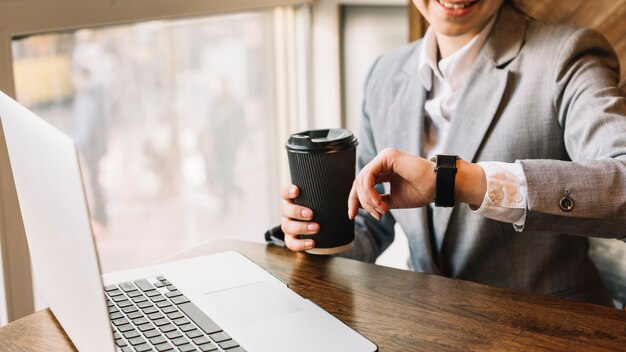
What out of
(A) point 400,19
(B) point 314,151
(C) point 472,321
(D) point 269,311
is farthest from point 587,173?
Answer: (A) point 400,19

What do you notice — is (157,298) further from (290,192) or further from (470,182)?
(470,182)

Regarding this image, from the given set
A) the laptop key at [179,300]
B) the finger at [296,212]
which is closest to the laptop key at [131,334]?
the laptop key at [179,300]

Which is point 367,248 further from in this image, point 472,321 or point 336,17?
point 336,17

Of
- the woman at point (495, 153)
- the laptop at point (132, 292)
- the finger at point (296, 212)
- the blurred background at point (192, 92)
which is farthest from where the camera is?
the blurred background at point (192, 92)

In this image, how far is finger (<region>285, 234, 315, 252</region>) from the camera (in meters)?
1.21

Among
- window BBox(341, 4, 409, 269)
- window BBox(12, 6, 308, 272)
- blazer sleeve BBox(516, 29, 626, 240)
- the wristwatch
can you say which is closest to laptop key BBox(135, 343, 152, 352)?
the wristwatch

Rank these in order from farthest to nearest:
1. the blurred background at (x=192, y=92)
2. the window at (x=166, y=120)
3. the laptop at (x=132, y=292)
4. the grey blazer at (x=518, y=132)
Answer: the window at (x=166, y=120)
the blurred background at (x=192, y=92)
the grey blazer at (x=518, y=132)
the laptop at (x=132, y=292)

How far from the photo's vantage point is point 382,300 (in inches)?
41.9

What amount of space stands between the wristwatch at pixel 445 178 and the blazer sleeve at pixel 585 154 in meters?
0.11

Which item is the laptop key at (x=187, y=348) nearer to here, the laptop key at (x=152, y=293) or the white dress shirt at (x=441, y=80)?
the laptop key at (x=152, y=293)

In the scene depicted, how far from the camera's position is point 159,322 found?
0.96 m

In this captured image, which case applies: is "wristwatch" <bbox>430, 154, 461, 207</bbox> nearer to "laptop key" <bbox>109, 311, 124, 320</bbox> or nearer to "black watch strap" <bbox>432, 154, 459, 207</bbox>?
"black watch strap" <bbox>432, 154, 459, 207</bbox>

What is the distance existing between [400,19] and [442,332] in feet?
4.93

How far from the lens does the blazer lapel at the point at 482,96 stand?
1.36 meters
